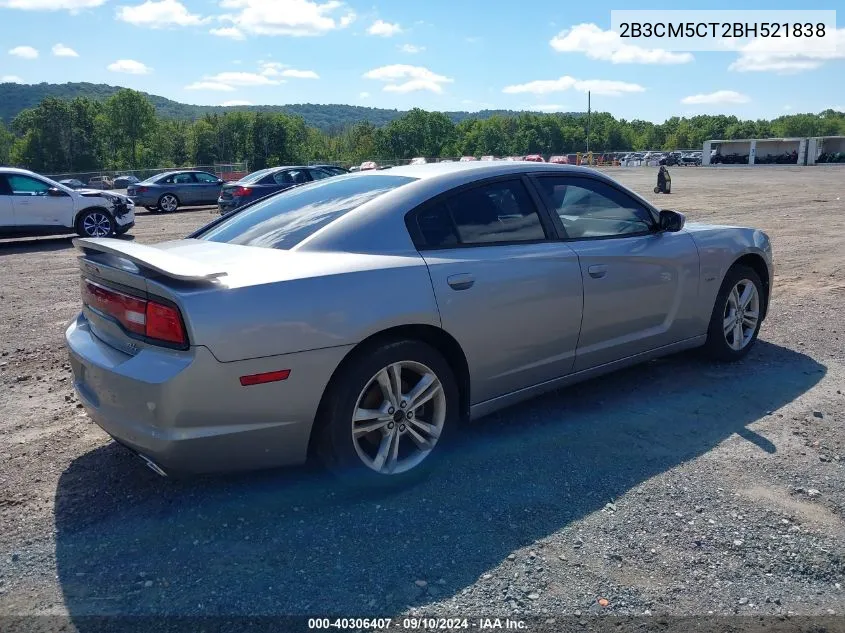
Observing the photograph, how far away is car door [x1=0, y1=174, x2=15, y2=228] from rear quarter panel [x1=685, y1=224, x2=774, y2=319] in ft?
43.2

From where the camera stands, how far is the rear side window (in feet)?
12.1

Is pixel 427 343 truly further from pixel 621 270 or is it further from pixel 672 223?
pixel 672 223

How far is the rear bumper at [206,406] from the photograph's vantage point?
113 inches

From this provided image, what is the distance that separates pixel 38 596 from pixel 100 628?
14.8 inches

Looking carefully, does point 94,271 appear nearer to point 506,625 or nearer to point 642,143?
point 506,625

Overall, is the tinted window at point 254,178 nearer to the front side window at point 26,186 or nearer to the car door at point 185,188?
the car door at point 185,188

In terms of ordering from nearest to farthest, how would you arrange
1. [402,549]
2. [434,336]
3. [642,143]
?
[402,549]
[434,336]
[642,143]

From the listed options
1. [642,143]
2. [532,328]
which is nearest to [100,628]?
[532,328]

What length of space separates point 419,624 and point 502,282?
1805 millimetres

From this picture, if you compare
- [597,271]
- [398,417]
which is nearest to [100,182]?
[597,271]

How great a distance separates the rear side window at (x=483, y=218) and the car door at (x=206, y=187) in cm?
2266

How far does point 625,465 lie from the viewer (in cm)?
370

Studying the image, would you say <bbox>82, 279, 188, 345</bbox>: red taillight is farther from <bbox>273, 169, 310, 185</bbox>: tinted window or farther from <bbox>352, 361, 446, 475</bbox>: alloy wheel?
<bbox>273, 169, 310, 185</bbox>: tinted window

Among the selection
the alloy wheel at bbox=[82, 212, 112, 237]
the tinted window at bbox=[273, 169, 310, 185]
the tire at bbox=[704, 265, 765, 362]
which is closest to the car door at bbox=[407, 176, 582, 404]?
the tire at bbox=[704, 265, 765, 362]
